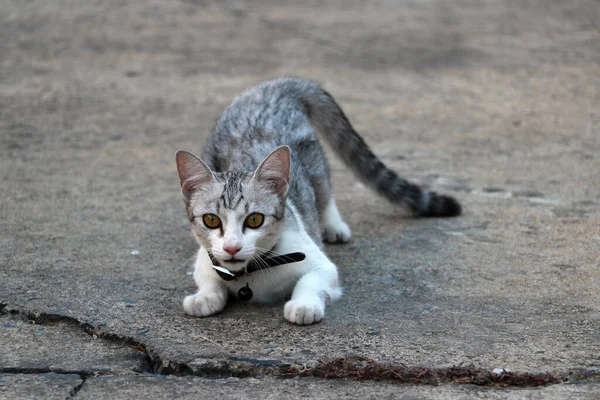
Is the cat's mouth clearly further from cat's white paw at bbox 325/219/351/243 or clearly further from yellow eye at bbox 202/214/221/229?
cat's white paw at bbox 325/219/351/243

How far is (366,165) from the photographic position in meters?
5.88

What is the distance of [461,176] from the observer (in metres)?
Result: 6.80

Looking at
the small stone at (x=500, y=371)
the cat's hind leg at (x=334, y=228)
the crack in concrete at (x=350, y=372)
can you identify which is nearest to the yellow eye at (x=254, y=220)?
the crack in concrete at (x=350, y=372)

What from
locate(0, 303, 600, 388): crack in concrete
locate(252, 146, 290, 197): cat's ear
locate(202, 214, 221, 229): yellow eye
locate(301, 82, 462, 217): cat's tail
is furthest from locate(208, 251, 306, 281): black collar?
locate(301, 82, 462, 217): cat's tail

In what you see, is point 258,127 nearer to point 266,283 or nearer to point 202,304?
point 266,283

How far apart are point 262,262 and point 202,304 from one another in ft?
1.14

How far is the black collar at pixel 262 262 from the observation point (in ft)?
14.1

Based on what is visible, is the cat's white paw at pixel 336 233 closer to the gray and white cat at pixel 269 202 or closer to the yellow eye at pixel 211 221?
the gray and white cat at pixel 269 202

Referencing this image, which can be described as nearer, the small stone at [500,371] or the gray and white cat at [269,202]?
the small stone at [500,371]

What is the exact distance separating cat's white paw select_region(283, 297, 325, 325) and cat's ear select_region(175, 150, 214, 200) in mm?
729

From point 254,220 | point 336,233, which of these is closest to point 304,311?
point 254,220

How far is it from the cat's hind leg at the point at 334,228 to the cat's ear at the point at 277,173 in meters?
1.24

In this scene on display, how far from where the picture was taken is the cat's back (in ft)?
17.1

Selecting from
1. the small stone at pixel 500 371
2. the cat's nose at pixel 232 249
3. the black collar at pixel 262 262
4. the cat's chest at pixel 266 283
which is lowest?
the small stone at pixel 500 371
